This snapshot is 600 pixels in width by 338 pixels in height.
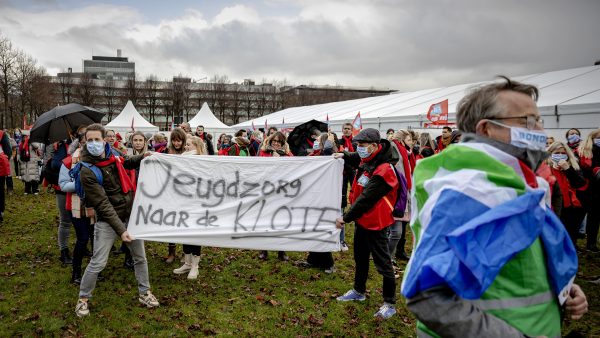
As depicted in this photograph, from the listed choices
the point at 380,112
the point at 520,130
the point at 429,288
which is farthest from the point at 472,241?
the point at 380,112

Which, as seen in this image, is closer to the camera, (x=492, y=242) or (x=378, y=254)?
(x=492, y=242)

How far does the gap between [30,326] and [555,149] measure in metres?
8.07

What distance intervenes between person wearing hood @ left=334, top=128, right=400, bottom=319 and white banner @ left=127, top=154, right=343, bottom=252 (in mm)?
506

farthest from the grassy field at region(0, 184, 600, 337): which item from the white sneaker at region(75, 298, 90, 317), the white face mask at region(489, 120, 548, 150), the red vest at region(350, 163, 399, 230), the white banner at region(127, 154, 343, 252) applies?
the white face mask at region(489, 120, 548, 150)

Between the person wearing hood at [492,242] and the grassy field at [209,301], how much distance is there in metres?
3.72

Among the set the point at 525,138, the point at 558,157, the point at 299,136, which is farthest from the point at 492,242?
the point at 299,136

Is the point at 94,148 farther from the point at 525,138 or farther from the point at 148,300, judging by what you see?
the point at 525,138

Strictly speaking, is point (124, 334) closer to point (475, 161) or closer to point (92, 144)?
point (92, 144)

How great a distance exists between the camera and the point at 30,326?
476 centimetres

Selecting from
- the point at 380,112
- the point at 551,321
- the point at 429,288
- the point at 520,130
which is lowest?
the point at 551,321

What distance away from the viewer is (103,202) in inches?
179

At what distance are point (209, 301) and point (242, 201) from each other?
1540 mm

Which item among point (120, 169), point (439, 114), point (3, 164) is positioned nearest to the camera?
point (120, 169)

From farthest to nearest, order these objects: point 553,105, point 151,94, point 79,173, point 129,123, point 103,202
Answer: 1. point 151,94
2. point 129,123
3. point 553,105
4. point 79,173
5. point 103,202
